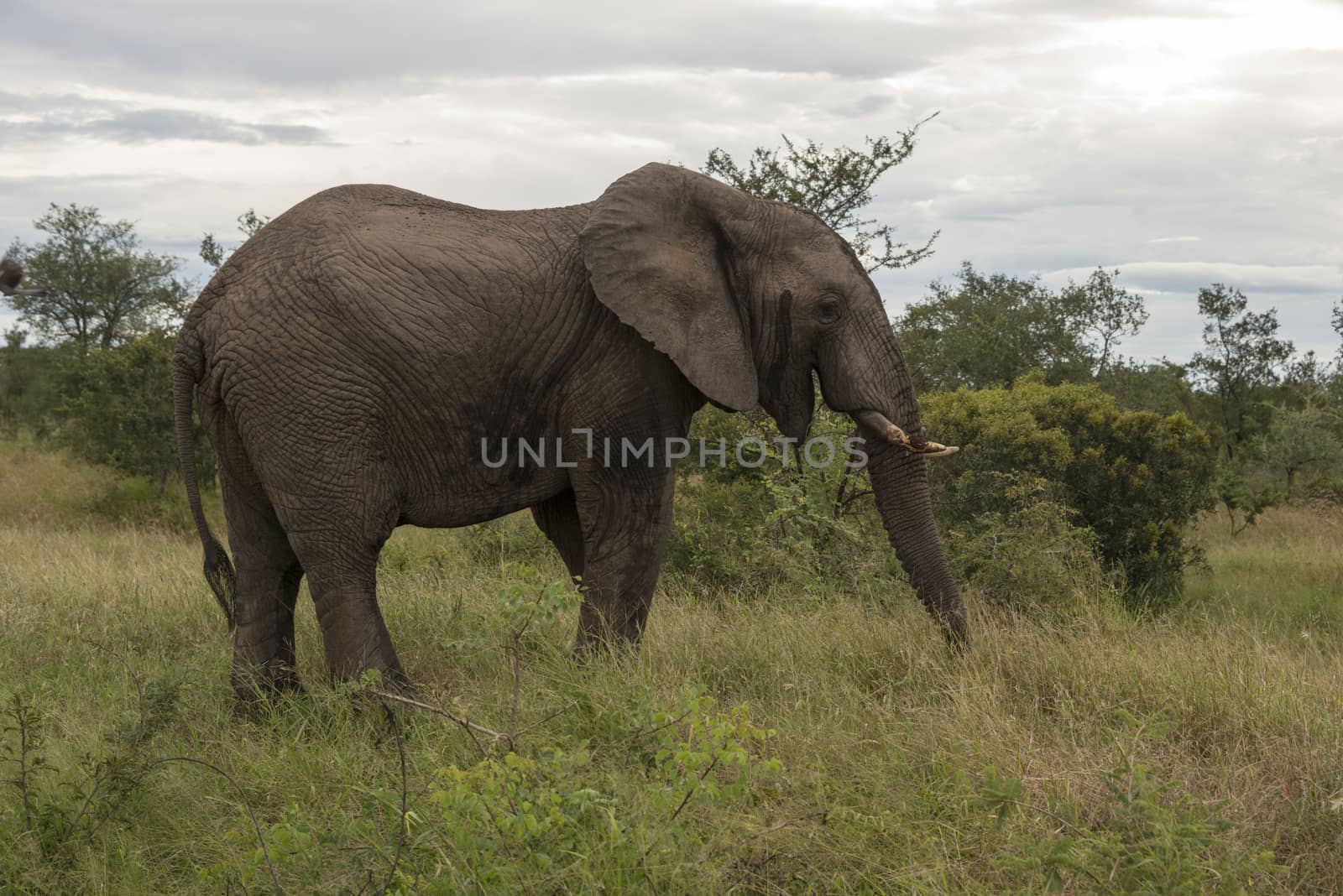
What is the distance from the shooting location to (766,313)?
569 centimetres

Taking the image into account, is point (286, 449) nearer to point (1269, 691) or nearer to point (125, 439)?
point (1269, 691)

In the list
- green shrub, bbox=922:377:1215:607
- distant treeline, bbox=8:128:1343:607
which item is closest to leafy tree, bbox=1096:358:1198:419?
distant treeline, bbox=8:128:1343:607

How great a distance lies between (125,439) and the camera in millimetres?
15438

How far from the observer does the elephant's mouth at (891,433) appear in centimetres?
562

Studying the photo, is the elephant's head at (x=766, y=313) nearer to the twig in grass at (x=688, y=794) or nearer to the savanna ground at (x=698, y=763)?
the savanna ground at (x=698, y=763)

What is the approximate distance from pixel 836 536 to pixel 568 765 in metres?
5.45

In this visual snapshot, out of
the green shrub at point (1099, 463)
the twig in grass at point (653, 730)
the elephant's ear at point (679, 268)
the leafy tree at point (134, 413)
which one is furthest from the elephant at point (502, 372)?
the leafy tree at point (134, 413)

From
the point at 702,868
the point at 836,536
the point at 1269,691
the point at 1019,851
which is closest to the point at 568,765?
the point at 702,868

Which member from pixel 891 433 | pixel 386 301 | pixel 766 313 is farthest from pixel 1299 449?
pixel 386 301

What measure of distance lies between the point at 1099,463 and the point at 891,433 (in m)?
6.11

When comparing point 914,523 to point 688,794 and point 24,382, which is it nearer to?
point 688,794

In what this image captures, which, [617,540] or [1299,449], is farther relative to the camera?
[1299,449]

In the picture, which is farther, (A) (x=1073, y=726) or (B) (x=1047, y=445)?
(B) (x=1047, y=445)

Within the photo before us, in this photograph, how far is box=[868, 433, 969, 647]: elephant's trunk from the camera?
19.2 feet
